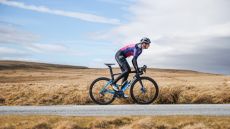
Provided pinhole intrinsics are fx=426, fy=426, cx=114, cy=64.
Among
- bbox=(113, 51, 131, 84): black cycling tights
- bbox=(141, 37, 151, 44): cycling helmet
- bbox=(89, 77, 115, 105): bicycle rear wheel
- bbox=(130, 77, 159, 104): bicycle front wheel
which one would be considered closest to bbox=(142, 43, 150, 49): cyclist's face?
bbox=(141, 37, 151, 44): cycling helmet

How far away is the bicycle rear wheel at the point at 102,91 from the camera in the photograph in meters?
16.9

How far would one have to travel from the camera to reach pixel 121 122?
13.2 m

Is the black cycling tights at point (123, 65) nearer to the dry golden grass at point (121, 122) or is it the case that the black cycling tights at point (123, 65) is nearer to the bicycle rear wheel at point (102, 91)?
the bicycle rear wheel at point (102, 91)

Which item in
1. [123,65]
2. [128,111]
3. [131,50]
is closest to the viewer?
[128,111]

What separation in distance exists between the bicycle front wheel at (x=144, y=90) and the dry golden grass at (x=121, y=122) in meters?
3.18

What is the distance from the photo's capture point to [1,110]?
1581 centimetres

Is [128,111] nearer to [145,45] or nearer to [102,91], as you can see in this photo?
[102,91]

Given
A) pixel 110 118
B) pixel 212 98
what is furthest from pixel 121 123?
pixel 212 98

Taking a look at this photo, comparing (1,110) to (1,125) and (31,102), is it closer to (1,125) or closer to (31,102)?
(1,125)

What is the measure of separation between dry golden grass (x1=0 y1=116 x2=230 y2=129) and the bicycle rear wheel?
11.3 feet

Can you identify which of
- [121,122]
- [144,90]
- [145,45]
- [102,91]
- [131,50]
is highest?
[145,45]

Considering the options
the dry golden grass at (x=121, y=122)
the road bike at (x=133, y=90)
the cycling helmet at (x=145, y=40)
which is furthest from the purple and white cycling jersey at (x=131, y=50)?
the dry golden grass at (x=121, y=122)

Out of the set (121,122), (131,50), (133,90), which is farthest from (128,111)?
(131,50)

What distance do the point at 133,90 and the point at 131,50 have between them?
5.46 feet
